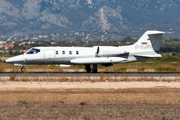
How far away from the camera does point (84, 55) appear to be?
3688cm

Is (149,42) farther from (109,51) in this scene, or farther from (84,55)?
(84,55)

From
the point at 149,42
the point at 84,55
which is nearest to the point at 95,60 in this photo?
the point at 84,55

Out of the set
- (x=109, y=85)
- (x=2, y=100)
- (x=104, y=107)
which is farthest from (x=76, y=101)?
(x=109, y=85)

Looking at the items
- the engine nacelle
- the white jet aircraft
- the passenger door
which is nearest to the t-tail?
the white jet aircraft

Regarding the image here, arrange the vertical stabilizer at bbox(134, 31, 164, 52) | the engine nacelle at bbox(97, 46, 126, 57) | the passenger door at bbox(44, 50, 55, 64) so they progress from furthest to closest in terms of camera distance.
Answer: the vertical stabilizer at bbox(134, 31, 164, 52) → the engine nacelle at bbox(97, 46, 126, 57) → the passenger door at bbox(44, 50, 55, 64)

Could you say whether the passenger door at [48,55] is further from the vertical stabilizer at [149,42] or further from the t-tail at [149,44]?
the vertical stabilizer at [149,42]

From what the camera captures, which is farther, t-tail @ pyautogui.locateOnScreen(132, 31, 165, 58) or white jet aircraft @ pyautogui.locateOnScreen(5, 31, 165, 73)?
t-tail @ pyautogui.locateOnScreen(132, 31, 165, 58)

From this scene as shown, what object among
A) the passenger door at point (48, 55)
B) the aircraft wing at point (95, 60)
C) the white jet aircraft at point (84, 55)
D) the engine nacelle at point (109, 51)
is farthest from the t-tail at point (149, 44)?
the passenger door at point (48, 55)

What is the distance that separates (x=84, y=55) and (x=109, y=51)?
9.61 ft

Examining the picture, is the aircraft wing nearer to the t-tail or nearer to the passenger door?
the passenger door

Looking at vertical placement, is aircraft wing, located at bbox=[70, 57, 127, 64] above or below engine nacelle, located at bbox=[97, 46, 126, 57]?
below

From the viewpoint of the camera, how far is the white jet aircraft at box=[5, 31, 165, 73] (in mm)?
36125

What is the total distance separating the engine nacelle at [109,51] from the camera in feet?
122

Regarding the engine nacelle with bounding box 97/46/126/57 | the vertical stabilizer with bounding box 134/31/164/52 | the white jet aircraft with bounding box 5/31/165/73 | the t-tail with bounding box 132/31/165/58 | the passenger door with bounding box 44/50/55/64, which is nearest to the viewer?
the white jet aircraft with bounding box 5/31/165/73
